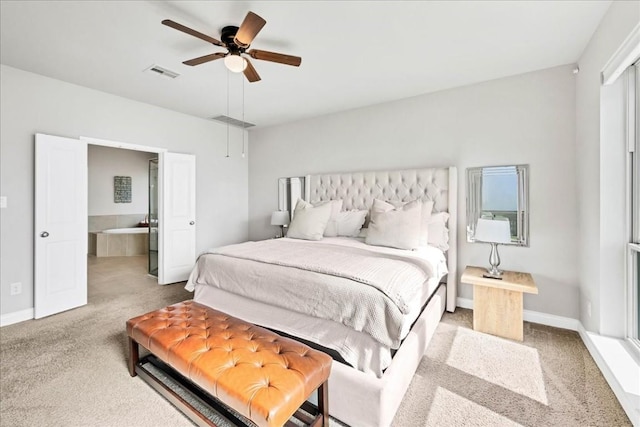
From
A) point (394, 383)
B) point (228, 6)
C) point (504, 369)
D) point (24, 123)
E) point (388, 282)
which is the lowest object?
point (504, 369)

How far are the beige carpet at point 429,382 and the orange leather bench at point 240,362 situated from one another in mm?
287

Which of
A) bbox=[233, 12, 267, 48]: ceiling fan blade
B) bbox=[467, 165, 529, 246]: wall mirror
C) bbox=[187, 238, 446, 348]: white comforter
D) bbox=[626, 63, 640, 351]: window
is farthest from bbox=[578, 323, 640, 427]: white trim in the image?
bbox=[233, 12, 267, 48]: ceiling fan blade

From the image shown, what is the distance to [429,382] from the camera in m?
1.97

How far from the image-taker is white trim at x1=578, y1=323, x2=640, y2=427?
62.1 inches

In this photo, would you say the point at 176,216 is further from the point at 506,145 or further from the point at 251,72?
the point at 506,145

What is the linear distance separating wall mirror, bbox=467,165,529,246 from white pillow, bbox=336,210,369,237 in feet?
4.21

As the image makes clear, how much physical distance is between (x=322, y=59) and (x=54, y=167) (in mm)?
3238

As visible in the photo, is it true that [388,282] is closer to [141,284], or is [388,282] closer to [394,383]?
[394,383]

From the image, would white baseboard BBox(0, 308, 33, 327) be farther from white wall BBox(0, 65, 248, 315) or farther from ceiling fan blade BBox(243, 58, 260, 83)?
ceiling fan blade BBox(243, 58, 260, 83)

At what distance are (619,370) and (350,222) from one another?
262 centimetres

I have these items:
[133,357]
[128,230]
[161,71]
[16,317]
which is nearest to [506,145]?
[161,71]

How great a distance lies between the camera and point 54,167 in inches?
126

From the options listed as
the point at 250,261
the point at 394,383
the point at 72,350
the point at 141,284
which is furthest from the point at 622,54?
the point at 141,284

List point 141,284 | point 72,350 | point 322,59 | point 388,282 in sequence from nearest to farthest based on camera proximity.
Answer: point 388,282
point 72,350
point 322,59
point 141,284
